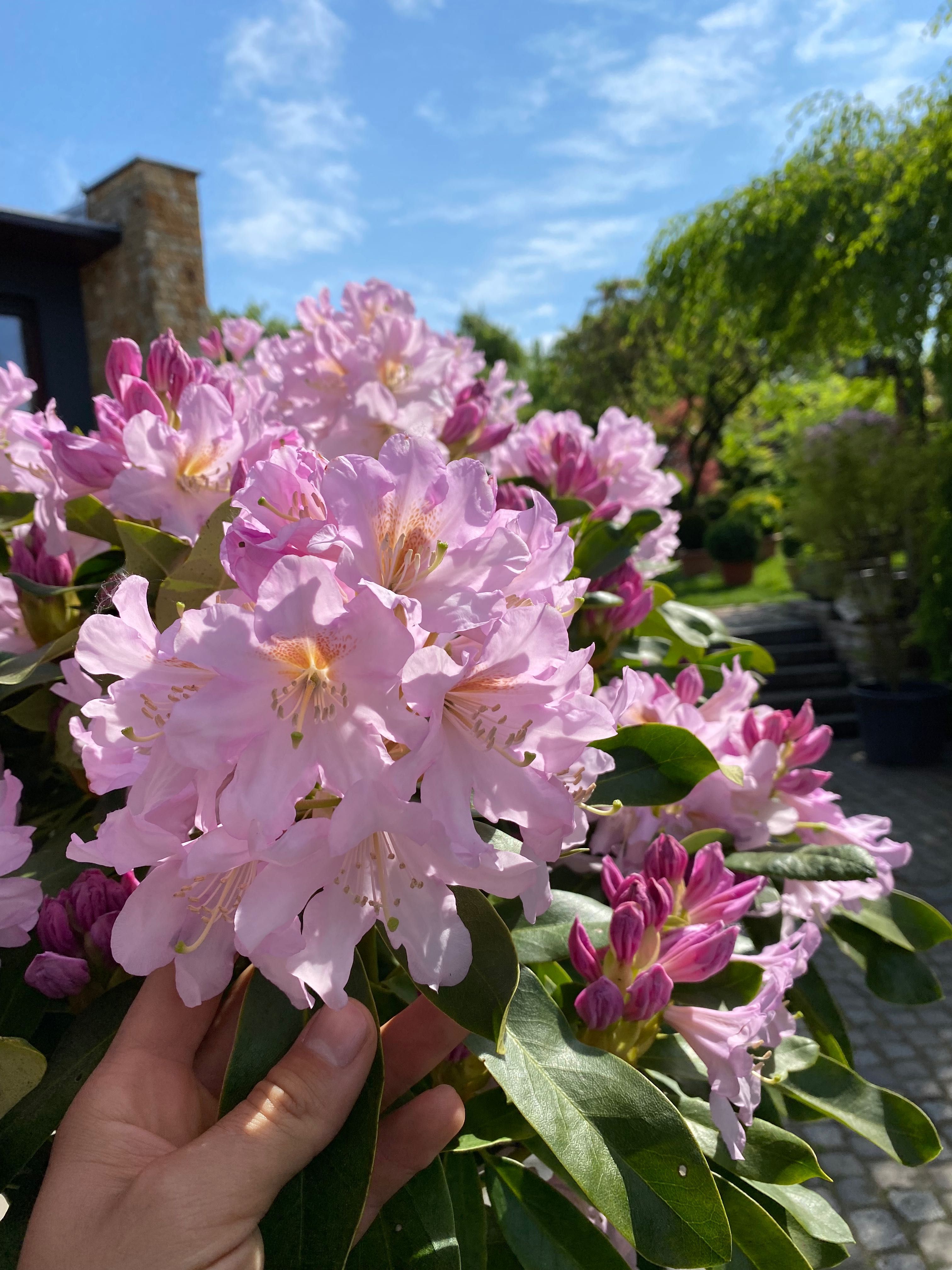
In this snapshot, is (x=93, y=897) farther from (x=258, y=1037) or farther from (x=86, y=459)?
(x=86, y=459)

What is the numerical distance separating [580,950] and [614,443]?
1051mm

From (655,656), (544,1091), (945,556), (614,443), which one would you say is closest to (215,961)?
(544,1091)

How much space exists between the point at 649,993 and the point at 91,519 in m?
0.89

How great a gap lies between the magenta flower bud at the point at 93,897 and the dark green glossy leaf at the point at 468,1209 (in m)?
0.44

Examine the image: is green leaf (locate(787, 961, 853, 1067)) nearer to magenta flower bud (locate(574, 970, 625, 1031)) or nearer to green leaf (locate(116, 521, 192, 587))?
magenta flower bud (locate(574, 970, 625, 1031))

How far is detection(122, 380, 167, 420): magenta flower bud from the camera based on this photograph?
1.09m

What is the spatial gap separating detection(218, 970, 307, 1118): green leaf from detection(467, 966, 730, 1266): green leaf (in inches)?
7.3

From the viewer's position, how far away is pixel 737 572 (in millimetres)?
13914

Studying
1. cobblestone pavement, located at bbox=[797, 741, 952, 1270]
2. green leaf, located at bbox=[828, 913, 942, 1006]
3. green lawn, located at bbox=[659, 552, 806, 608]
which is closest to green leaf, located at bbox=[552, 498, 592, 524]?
green leaf, located at bbox=[828, 913, 942, 1006]

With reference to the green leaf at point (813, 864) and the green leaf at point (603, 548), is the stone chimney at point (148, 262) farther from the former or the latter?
the green leaf at point (813, 864)

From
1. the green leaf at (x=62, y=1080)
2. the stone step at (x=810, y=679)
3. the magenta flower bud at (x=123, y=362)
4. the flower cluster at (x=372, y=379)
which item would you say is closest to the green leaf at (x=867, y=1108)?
the green leaf at (x=62, y=1080)

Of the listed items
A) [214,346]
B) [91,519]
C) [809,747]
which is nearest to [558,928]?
[809,747]

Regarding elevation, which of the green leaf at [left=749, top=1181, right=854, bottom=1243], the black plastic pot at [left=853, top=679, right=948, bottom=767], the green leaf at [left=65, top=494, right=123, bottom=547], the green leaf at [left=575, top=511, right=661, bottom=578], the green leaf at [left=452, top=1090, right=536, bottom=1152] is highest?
the green leaf at [left=65, top=494, right=123, bottom=547]

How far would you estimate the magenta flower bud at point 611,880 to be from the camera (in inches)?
42.6
